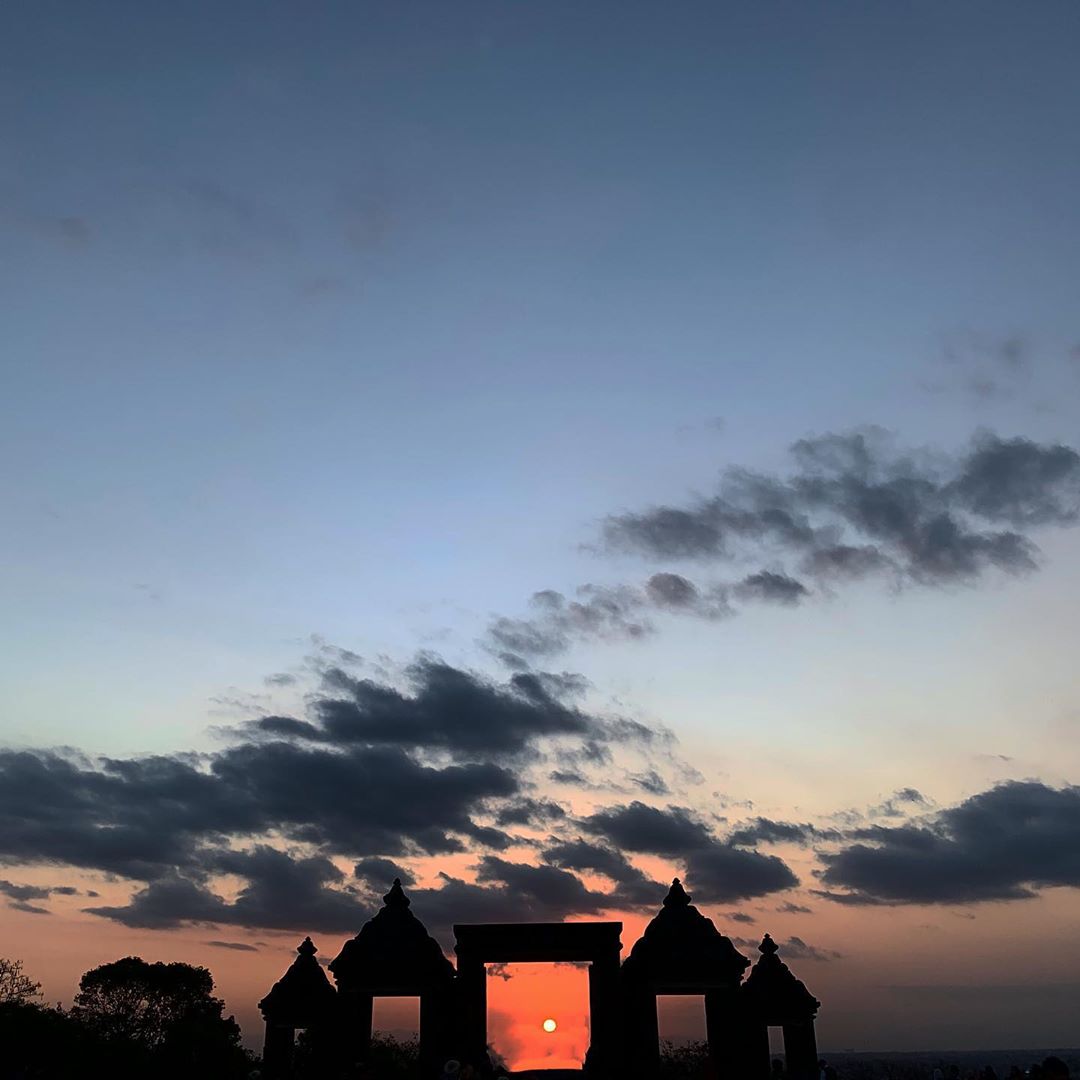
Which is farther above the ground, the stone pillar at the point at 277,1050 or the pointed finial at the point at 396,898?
the pointed finial at the point at 396,898

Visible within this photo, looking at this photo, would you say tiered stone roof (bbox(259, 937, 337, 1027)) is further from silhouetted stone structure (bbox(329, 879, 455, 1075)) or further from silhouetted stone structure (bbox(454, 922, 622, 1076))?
silhouetted stone structure (bbox(454, 922, 622, 1076))

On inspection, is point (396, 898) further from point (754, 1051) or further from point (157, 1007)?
point (157, 1007)

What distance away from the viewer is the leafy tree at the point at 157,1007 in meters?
67.1

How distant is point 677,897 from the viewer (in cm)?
3425

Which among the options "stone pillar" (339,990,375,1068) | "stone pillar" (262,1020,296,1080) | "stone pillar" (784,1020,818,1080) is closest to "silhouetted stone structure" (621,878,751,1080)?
"stone pillar" (784,1020,818,1080)

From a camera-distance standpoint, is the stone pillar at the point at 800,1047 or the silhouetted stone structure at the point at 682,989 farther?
the stone pillar at the point at 800,1047

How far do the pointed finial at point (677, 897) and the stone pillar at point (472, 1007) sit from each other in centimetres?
657

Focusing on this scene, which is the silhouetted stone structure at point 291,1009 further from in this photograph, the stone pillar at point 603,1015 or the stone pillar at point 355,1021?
the stone pillar at point 603,1015

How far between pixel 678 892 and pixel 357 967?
11.0m

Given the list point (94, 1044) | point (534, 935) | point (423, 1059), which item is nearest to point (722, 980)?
point (534, 935)

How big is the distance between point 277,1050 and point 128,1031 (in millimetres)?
50325

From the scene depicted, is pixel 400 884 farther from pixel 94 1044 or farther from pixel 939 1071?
pixel 94 1044

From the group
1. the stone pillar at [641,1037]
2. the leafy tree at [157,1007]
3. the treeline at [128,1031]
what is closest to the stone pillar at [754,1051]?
the stone pillar at [641,1037]

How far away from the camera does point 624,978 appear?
110 ft
